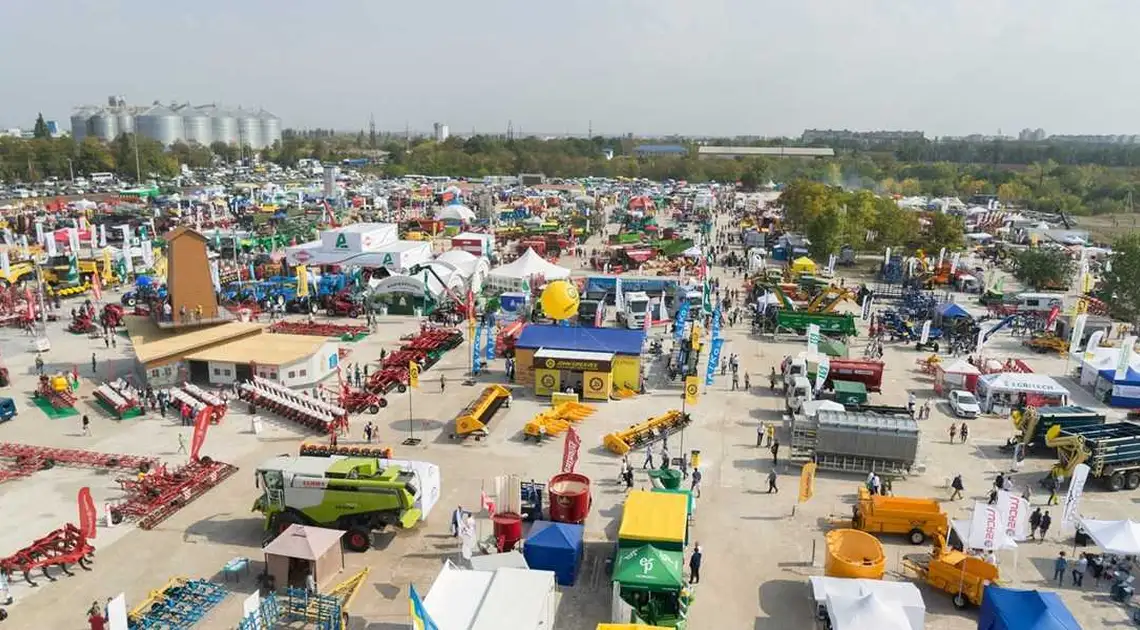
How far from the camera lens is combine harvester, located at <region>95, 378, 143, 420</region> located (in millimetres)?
23500

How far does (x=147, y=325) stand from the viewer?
30016 millimetres

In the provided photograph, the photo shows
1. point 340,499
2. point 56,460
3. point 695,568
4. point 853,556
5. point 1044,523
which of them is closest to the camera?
point 853,556

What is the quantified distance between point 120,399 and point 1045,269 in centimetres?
4508

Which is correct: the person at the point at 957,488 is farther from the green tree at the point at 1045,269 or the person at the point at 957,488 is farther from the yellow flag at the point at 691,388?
the green tree at the point at 1045,269

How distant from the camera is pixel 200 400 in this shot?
23.9 metres

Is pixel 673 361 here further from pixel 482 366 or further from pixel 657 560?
pixel 657 560

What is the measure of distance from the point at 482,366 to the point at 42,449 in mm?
13611

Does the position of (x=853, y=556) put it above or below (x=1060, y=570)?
above

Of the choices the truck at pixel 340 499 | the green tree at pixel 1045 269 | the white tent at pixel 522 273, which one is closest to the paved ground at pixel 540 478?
the truck at pixel 340 499

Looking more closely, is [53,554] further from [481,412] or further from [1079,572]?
[1079,572]

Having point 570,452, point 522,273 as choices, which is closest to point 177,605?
point 570,452

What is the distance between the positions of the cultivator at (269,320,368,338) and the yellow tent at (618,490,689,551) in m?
20.1

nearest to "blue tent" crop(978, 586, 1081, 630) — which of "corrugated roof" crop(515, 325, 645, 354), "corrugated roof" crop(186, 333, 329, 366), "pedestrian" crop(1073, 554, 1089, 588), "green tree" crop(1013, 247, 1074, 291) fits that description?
"pedestrian" crop(1073, 554, 1089, 588)

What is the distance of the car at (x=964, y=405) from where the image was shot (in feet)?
Result: 80.2
